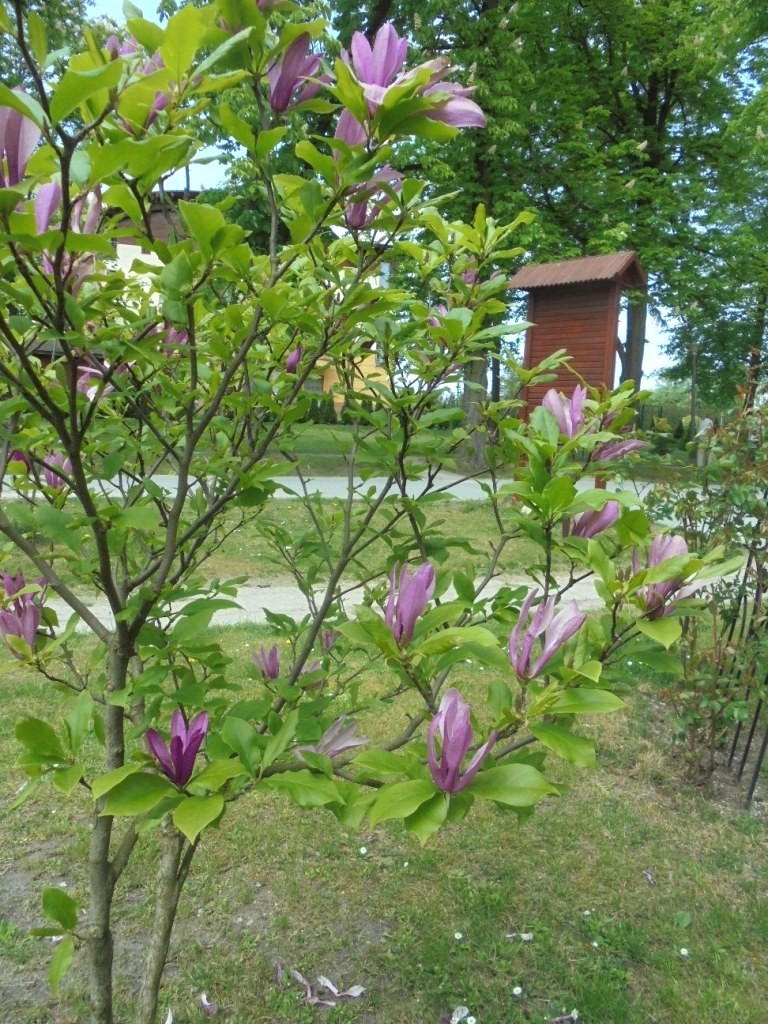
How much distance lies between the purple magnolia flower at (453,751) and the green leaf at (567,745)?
7 centimetres

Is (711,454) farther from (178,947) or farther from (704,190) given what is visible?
(704,190)

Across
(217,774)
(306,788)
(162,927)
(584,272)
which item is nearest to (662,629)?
(306,788)

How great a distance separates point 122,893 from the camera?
2.63m

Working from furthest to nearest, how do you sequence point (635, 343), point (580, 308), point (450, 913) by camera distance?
point (635, 343), point (580, 308), point (450, 913)

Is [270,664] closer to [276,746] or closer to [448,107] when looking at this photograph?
[276,746]

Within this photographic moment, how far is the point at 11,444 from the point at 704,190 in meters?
18.0

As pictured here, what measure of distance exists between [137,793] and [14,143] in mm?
787

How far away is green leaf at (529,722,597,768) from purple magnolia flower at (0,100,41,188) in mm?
883

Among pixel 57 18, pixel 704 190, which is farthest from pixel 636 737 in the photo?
pixel 57 18

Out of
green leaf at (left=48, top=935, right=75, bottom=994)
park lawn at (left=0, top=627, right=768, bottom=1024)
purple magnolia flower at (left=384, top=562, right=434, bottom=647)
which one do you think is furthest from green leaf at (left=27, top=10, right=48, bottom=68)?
park lawn at (left=0, top=627, right=768, bottom=1024)

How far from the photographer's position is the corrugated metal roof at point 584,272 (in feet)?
31.4

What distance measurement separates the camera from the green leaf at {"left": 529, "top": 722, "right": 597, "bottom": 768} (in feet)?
3.10

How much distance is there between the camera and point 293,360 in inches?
63.8

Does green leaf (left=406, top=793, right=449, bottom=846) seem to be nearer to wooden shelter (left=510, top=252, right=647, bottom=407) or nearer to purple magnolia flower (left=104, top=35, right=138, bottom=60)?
purple magnolia flower (left=104, top=35, right=138, bottom=60)
